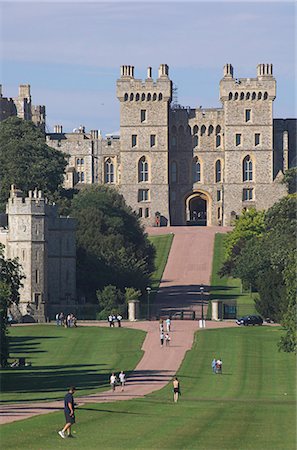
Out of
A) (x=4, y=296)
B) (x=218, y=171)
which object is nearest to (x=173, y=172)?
(x=218, y=171)

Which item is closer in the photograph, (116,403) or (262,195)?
(116,403)

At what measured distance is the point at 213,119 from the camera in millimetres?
164625

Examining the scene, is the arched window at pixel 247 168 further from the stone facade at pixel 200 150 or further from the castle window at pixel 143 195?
the castle window at pixel 143 195

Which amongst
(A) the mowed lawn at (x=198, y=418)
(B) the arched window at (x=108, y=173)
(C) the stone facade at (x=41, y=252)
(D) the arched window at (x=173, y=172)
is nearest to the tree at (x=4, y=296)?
(A) the mowed lawn at (x=198, y=418)

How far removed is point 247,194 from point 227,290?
42047 millimetres

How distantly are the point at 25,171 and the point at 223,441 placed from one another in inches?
3527

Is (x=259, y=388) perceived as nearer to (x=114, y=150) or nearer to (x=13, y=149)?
(x=13, y=149)

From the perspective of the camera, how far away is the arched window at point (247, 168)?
161625 mm

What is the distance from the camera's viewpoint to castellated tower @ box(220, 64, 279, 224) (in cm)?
16100

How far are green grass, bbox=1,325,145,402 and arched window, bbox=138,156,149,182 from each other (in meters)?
66.7

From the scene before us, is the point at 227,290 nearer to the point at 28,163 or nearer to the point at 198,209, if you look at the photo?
the point at 28,163

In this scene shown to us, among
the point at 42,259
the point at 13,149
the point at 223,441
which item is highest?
the point at 13,149

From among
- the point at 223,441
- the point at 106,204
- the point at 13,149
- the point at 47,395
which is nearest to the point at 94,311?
the point at 106,204

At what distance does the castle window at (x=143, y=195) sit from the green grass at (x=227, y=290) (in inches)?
774
